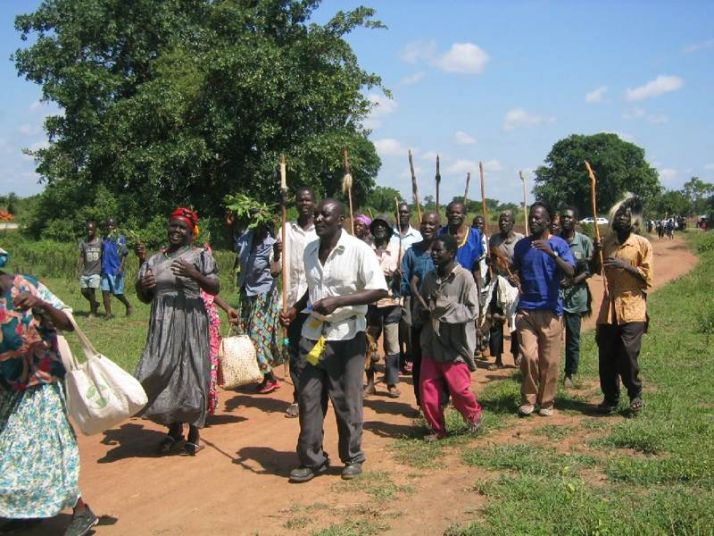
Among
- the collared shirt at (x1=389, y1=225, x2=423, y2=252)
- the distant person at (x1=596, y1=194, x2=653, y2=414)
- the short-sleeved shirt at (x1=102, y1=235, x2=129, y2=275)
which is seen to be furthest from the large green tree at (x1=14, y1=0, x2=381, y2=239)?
the distant person at (x1=596, y1=194, x2=653, y2=414)

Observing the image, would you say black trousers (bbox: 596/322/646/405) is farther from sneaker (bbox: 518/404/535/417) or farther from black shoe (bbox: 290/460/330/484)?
black shoe (bbox: 290/460/330/484)

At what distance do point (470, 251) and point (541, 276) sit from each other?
0.94m

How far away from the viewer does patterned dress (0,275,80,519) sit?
388 centimetres

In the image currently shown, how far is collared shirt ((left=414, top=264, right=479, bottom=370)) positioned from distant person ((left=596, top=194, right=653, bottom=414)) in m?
1.42

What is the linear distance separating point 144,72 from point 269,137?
771 cm

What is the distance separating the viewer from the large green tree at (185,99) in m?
20.9

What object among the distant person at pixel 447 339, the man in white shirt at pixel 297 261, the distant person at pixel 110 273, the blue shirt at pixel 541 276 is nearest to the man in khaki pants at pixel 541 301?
the blue shirt at pixel 541 276

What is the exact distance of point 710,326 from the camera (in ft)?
36.6

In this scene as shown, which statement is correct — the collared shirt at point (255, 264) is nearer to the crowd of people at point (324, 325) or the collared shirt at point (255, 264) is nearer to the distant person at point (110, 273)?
the crowd of people at point (324, 325)

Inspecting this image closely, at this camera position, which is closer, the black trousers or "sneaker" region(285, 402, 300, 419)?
the black trousers

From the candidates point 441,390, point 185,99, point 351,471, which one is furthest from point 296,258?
point 185,99

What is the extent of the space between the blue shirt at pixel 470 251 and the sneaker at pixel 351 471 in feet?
8.79

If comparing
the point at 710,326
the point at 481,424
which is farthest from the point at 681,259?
the point at 481,424

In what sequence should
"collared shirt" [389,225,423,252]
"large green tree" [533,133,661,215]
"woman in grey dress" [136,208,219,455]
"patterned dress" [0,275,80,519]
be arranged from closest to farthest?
"patterned dress" [0,275,80,519] < "woman in grey dress" [136,208,219,455] < "collared shirt" [389,225,423,252] < "large green tree" [533,133,661,215]
